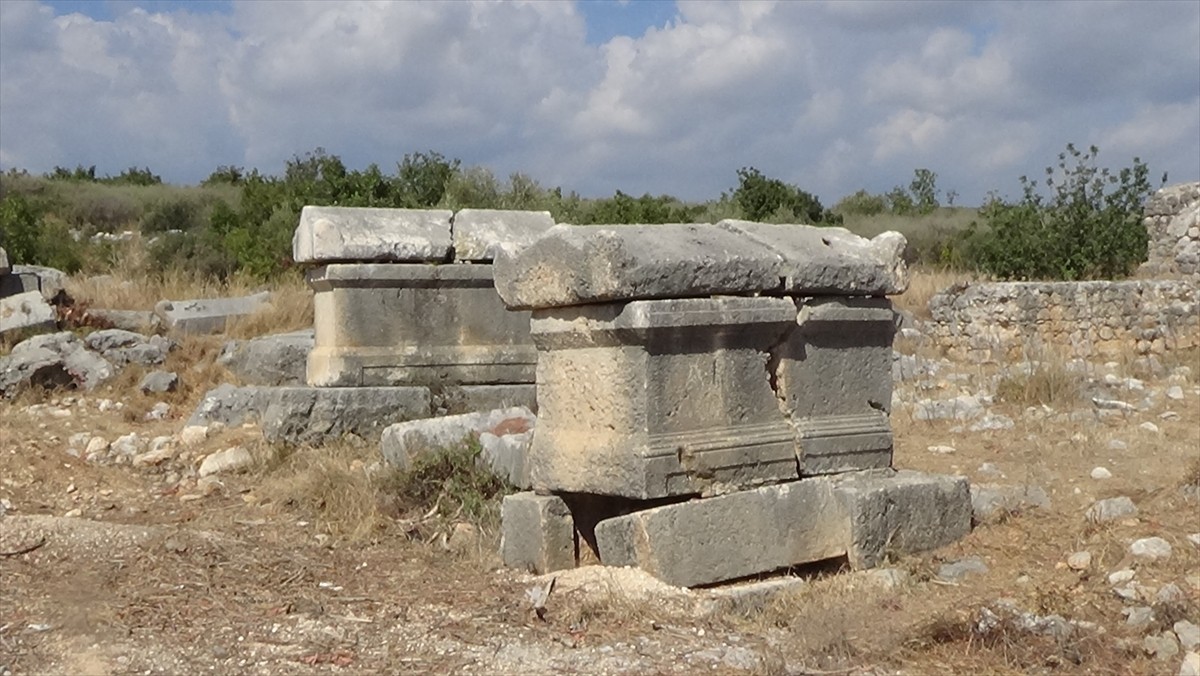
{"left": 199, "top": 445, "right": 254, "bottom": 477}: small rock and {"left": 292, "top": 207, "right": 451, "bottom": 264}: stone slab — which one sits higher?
{"left": 292, "top": 207, "right": 451, "bottom": 264}: stone slab

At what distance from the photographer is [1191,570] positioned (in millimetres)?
4883

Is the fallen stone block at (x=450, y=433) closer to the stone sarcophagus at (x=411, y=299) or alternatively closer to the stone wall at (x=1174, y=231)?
the stone sarcophagus at (x=411, y=299)

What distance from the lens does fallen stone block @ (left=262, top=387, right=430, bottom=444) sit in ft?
25.4

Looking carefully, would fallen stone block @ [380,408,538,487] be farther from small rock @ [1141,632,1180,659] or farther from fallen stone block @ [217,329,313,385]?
small rock @ [1141,632,1180,659]

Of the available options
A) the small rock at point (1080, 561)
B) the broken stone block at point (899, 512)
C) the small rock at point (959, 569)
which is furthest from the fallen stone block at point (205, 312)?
the small rock at point (1080, 561)

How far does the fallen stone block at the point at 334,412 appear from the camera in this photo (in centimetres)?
773

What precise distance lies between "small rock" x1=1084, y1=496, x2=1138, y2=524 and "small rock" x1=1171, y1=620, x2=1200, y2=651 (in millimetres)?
1415

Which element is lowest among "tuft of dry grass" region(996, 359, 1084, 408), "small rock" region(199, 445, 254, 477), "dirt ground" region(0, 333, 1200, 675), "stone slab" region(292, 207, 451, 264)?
"dirt ground" region(0, 333, 1200, 675)

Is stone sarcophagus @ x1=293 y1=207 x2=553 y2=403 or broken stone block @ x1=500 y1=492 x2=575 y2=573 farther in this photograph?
stone sarcophagus @ x1=293 y1=207 x2=553 y2=403

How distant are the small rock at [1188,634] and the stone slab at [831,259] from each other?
1.94 meters

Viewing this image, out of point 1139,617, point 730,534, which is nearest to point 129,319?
point 730,534

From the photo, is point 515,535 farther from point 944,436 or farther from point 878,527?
point 944,436

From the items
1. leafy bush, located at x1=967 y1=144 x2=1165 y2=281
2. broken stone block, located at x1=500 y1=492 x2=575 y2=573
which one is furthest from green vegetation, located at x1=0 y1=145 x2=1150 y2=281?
broken stone block, located at x1=500 y1=492 x2=575 y2=573

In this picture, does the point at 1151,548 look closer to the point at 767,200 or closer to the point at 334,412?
the point at 334,412
